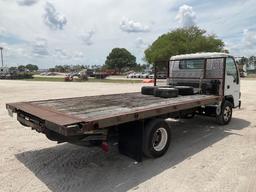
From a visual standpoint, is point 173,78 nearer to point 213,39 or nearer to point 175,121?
point 175,121

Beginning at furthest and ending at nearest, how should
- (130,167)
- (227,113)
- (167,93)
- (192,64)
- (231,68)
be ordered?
(192,64) → (231,68) → (227,113) → (167,93) → (130,167)

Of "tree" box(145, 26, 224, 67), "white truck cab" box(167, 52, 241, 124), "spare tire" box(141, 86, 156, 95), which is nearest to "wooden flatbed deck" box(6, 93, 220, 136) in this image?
"spare tire" box(141, 86, 156, 95)

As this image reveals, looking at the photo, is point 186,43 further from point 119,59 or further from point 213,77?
point 119,59

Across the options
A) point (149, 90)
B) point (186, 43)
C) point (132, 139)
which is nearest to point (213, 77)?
point (149, 90)

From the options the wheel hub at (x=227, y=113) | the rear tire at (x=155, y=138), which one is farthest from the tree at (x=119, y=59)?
the rear tire at (x=155, y=138)

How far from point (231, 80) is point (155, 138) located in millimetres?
4283

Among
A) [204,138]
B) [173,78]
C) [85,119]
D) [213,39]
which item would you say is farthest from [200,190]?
[213,39]

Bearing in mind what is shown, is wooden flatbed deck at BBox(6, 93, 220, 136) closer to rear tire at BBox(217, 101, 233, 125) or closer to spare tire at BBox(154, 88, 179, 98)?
spare tire at BBox(154, 88, 179, 98)

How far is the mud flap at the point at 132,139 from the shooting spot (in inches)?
200

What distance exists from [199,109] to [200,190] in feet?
14.0

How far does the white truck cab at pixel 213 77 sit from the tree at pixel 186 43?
4130 centimetres

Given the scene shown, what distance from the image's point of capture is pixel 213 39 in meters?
51.8

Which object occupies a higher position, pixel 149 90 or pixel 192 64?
pixel 192 64

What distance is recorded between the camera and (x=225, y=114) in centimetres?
855
